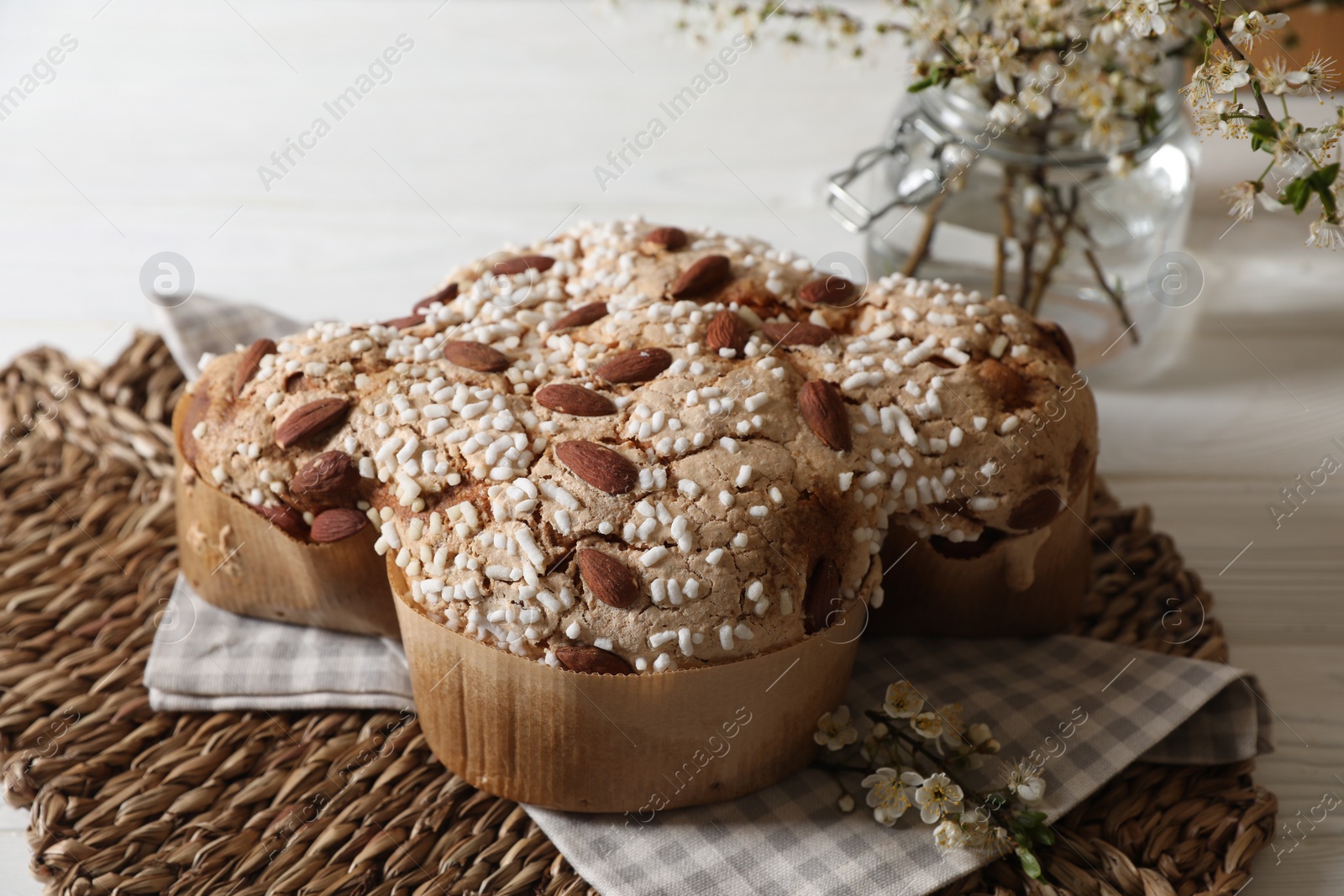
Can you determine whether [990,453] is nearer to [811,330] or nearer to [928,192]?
[811,330]

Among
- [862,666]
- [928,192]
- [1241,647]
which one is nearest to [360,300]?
[928,192]

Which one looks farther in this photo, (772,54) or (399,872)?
(772,54)

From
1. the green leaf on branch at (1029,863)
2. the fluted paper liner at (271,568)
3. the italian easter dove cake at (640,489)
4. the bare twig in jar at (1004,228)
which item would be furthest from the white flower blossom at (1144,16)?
the fluted paper liner at (271,568)

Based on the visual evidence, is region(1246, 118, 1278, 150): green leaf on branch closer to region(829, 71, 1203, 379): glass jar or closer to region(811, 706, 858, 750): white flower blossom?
region(829, 71, 1203, 379): glass jar

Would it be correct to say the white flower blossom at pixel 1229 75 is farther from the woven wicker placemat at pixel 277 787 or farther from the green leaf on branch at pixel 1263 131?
the woven wicker placemat at pixel 277 787

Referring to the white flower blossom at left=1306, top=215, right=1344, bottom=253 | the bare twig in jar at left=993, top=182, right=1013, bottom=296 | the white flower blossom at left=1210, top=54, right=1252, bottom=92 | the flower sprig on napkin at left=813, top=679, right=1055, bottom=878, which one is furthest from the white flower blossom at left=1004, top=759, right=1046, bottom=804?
the bare twig in jar at left=993, top=182, right=1013, bottom=296

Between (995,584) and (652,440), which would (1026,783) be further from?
(652,440)
